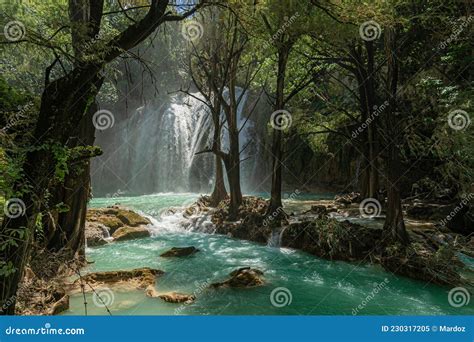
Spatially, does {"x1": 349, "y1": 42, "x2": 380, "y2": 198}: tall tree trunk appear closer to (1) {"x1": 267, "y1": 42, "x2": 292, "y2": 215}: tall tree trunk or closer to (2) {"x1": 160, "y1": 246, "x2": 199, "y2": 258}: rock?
(1) {"x1": 267, "y1": 42, "x2": 292, "y2": 215}: tall tree trunk

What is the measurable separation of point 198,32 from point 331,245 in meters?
10.1

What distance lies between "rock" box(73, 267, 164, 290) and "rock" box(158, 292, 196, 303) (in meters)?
0.88

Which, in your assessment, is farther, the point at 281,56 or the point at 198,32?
the point at 198,32

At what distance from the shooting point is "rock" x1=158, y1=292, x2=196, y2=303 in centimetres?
691

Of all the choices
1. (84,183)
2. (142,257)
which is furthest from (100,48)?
(142,257)

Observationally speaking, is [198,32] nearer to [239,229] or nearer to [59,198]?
[239,229]

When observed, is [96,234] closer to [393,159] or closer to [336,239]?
[336,239]

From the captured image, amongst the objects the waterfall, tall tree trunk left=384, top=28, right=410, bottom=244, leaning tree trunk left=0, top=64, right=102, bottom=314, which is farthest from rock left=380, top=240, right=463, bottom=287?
the waterfall

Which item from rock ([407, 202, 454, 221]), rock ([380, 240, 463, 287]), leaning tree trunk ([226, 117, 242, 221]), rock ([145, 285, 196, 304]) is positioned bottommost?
rock ([145, 285, 196, 304])

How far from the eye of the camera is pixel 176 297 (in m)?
6.97

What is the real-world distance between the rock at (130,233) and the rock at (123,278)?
5262 mm

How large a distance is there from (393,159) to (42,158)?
8436 millimetres

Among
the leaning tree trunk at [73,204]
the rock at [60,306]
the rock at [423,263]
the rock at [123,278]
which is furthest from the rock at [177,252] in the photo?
the rock at [423,263]

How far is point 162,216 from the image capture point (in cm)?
1777
